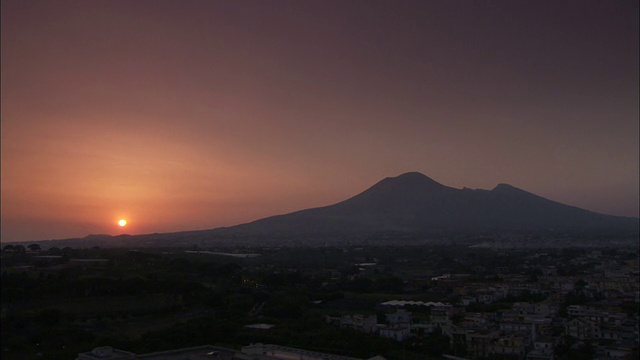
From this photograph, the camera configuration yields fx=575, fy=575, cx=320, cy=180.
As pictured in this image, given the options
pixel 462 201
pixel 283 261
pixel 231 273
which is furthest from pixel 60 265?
pixel 462 201

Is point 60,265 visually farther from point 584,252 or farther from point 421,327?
point 584,252

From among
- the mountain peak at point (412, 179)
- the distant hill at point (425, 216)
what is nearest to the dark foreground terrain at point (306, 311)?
the distant hill at point (425, 216)

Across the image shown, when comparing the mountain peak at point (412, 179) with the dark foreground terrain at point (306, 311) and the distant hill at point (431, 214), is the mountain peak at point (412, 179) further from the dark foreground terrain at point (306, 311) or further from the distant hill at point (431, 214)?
the dark foreground terrain at point (306, 311)

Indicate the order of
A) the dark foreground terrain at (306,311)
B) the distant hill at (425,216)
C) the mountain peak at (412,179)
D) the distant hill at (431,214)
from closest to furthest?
the dark foreground terrain at (306,311), the distant hill at (425,216), the distant hill at (431,214), the mountain peak at (412,179)

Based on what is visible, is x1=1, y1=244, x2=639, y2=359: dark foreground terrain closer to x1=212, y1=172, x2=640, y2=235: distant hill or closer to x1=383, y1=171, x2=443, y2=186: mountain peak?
x1=212, y1=172, x2=640, y2=235: distant hill

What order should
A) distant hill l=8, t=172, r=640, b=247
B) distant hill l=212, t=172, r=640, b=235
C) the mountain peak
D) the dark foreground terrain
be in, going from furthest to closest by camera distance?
the mountain peak < distant hill l=212, t=172, r=640, b=235 < distant hill l=8, t=172, r=640, b=247 < the dark foreground terrain

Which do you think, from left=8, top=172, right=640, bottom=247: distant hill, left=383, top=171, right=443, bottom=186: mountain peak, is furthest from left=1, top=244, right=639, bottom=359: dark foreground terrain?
left=383, top=171, right=443, bottom=186: mountain peak

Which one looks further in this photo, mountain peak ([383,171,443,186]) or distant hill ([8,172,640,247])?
mountain peak ([383,171,443,186])

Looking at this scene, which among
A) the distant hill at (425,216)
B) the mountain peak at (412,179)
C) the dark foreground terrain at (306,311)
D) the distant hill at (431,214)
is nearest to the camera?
the dark foreground terrain at (306,311)

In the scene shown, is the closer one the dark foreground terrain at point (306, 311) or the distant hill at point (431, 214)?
the dark foreground terrain at point (306, 311)

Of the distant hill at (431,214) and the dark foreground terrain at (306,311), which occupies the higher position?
the distant hill at (431,214)
